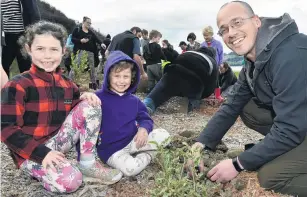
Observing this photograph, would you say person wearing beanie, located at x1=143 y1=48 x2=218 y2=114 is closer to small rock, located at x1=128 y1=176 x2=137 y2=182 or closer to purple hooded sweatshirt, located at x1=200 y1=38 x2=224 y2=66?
purple hooded sweatshirt, located at x1=200 y1=38 x2=224 y2=66

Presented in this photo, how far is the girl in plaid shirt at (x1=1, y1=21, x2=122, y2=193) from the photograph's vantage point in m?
3.39

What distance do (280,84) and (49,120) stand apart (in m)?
1.97

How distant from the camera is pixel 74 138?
12.5 feet

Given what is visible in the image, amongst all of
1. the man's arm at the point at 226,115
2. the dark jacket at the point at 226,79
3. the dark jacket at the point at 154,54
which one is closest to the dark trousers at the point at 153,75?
the dark jacket at the point at 154,54

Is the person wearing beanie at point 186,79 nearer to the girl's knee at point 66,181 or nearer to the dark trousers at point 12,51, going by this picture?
the dark trousers at point 12,51

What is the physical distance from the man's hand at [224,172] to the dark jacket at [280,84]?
0.11 m

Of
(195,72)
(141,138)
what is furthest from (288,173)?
(195,72)

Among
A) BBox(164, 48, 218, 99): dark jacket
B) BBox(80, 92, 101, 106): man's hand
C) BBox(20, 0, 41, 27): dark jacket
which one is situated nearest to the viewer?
BBox(80, 92, 101, 106): man's hand

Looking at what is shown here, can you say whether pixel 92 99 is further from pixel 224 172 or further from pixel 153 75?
pixel 153 75

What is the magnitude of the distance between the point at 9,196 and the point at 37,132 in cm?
57

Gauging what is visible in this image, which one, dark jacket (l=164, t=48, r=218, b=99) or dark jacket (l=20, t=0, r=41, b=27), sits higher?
dark jacket (l=20, t=0, r=41, b=27)

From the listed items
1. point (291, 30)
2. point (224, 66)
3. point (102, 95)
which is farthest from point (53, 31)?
point (224, 66)

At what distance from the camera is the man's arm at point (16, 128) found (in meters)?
3.36

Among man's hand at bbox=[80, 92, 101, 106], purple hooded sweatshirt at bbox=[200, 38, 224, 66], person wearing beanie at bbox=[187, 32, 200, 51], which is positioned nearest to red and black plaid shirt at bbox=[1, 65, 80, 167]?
man's hand at bbox=[80, 92, 101, 106]
